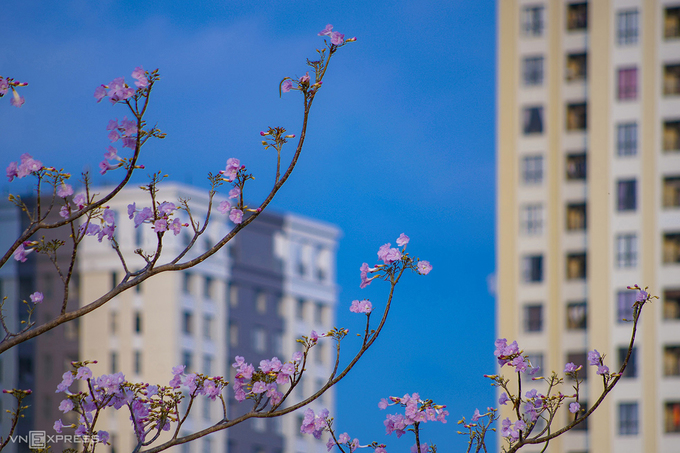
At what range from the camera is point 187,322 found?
74.1 m

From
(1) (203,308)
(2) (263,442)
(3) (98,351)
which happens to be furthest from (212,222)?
(2) (263,442)

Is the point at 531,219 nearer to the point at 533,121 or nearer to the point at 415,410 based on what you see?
the point at 533,121

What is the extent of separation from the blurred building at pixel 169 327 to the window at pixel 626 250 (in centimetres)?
3351

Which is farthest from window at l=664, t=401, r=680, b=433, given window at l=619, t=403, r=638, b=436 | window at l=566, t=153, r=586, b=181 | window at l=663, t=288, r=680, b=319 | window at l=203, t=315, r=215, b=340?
window at l=203, t=315, r=215, b=340

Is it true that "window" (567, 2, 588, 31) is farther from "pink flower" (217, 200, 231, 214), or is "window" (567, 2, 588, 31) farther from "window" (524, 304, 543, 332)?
"pink flower" (217, 200, 231, 214)

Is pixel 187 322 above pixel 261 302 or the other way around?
the other way around

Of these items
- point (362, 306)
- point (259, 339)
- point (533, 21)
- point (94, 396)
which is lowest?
point (94, 396)

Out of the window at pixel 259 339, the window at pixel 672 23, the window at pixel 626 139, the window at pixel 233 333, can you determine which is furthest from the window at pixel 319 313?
the window at pixel 672 23

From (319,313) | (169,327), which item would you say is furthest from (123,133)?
(319,313)

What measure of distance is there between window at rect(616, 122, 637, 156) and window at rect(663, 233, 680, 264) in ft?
13.0

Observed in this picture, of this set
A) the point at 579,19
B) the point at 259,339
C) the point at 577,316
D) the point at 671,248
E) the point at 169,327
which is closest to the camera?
the point at 671,248

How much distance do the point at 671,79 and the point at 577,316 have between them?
11163mm

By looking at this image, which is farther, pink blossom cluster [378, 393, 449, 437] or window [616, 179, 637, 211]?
window [616, 179, 637, 211]

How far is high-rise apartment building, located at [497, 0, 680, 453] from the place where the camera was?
41.5 meters
